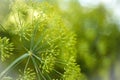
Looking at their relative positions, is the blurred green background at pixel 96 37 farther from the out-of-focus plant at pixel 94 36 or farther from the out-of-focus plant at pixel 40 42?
the out-of-focus plant at pixel 40 42

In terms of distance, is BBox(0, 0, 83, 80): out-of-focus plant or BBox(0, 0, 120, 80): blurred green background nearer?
BBox(0, 0, 83, 80): out-of-focus plant

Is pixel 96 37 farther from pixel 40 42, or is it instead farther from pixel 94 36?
pixel 40 42

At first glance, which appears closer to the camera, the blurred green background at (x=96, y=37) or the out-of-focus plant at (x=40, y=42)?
the out-of-focus plant at (x=40, y=42)

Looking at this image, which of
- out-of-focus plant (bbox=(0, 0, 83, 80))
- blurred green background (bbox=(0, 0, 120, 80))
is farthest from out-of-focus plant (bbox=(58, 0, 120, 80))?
out-of-focus plant (bbox=(0, 0, 83, 80))

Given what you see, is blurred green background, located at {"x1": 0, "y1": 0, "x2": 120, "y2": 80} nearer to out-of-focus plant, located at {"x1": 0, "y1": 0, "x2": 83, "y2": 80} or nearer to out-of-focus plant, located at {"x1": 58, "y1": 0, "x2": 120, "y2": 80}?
out-of-focus plant, located at {"x1": 58, "y1": 0, "x2": 120, "y2": 80}

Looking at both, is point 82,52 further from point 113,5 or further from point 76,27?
point 113,5

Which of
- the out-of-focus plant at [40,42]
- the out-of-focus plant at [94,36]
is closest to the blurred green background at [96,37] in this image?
the out-of-focus plant at [94,36]

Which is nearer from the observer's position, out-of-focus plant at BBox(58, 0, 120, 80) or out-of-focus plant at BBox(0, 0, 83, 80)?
out-of-focus plant at BBox(0, 0, 83, 80)

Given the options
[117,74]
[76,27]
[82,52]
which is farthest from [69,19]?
[117,74]
